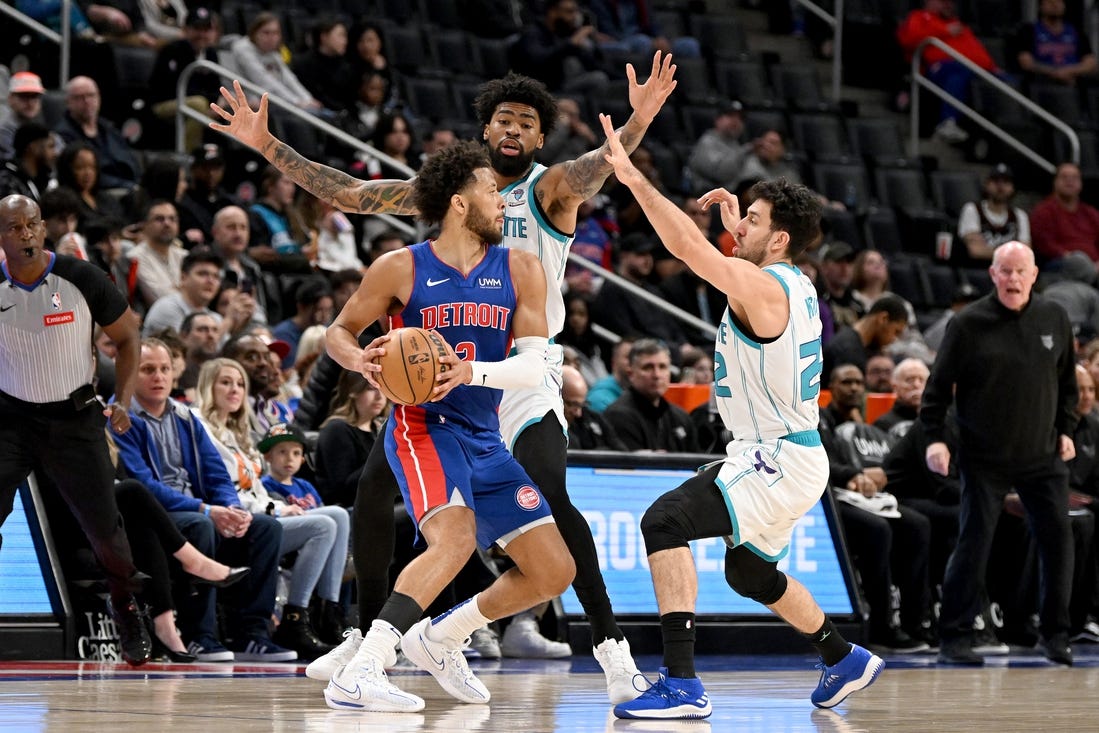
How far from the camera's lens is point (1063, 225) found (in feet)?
56.0

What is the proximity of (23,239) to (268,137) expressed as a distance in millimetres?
1218

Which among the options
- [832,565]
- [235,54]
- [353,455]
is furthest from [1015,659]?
[235,54]

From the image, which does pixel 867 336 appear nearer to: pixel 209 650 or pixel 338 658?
pixel 209 650

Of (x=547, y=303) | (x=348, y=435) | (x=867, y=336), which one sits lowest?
(x=348, y=435)

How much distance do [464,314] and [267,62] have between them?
839cm

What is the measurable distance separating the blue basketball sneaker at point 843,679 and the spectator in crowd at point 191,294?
510cm

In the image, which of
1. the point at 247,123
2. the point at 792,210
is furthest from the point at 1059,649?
the point at 247,123

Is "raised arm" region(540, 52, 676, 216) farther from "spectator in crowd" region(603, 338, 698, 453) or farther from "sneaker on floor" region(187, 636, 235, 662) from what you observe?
"spectator in crowd" region(603, 338, 698, 453)

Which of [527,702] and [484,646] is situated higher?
[527,702]

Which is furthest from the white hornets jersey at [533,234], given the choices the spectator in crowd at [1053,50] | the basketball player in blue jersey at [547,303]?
the spectator in crowd at [1053,50]

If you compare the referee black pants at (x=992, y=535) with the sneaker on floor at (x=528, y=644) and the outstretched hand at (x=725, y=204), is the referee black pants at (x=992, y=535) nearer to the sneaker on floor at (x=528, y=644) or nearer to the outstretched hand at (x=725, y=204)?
the sneaker on floor at (x=528, y=644)

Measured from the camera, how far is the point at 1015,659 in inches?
382

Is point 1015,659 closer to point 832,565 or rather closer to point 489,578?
point 832,565

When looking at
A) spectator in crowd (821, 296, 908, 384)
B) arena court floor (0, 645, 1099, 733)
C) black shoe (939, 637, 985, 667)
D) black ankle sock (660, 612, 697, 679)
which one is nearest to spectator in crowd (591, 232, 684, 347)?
spectator in crowd (821, 296, 908, 384)
